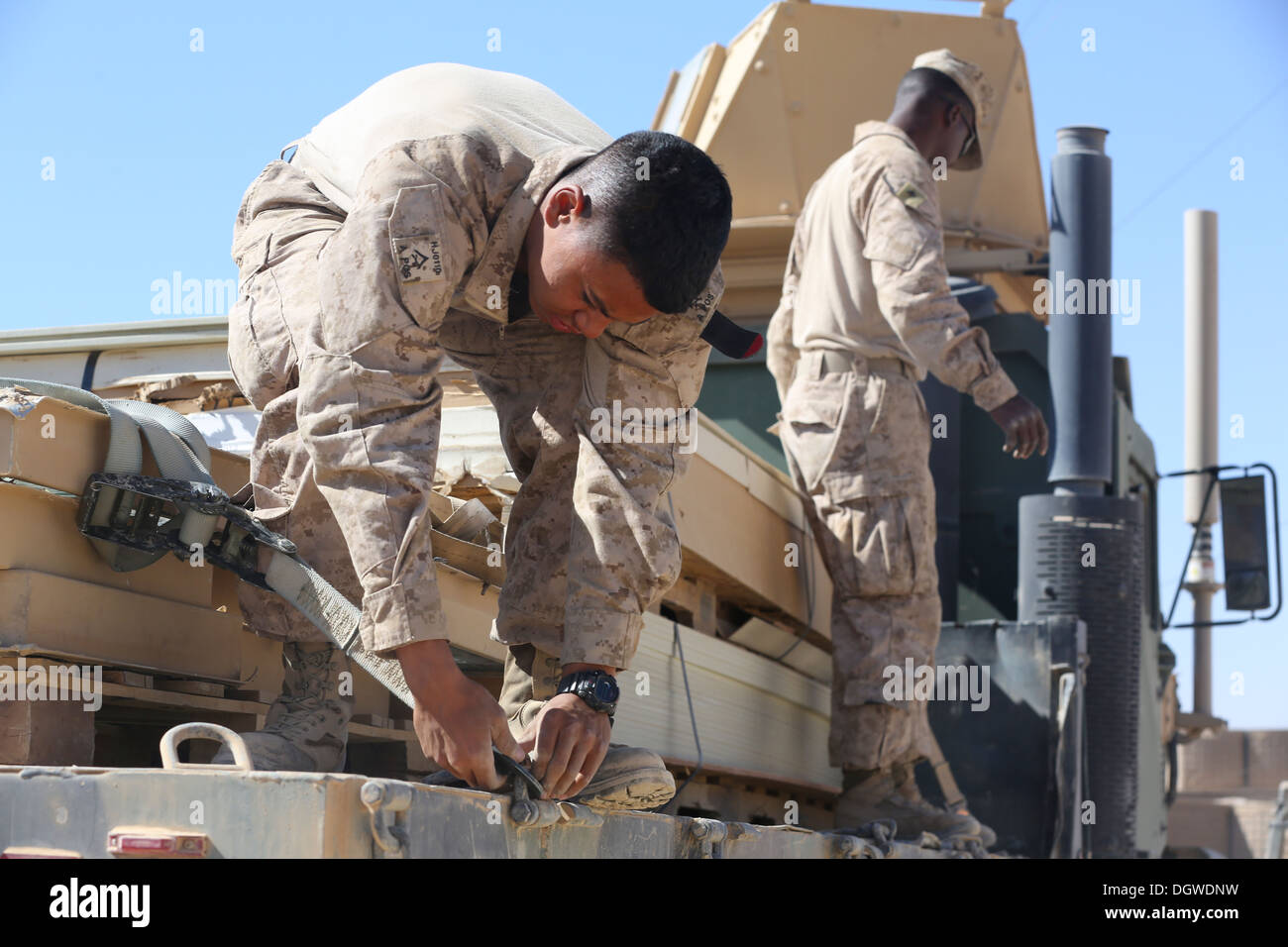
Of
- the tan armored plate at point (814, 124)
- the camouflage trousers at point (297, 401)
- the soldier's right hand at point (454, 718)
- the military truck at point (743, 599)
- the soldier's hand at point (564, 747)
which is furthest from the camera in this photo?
the tan armored plate at point (814, 124)

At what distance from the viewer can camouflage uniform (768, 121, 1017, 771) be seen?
4.27 metres

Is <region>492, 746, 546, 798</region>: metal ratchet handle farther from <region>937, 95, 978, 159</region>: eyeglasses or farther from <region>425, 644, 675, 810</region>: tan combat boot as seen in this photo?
<region>937, 95, 978, 159</region>: eyeglasses

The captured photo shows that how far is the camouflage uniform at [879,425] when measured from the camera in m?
4.27

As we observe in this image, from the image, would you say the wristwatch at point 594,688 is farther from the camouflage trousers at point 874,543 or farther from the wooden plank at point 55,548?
the camouflage trousers at point 874,543

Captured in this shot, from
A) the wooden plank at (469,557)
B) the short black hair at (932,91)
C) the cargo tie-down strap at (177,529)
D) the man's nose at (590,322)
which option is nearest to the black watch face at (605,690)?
the cargo tie-down strap at (177,529)

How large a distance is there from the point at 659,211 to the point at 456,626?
3.31 ft

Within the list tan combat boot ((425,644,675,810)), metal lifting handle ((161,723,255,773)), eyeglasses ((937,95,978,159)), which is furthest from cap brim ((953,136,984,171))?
metal lifting handle ((161,723,255,773))

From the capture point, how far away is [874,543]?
4.32 m

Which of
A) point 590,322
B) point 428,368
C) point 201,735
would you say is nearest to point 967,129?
point 590,322

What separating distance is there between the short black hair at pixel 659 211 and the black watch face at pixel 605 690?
558 mm

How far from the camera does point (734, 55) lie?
6492mm
